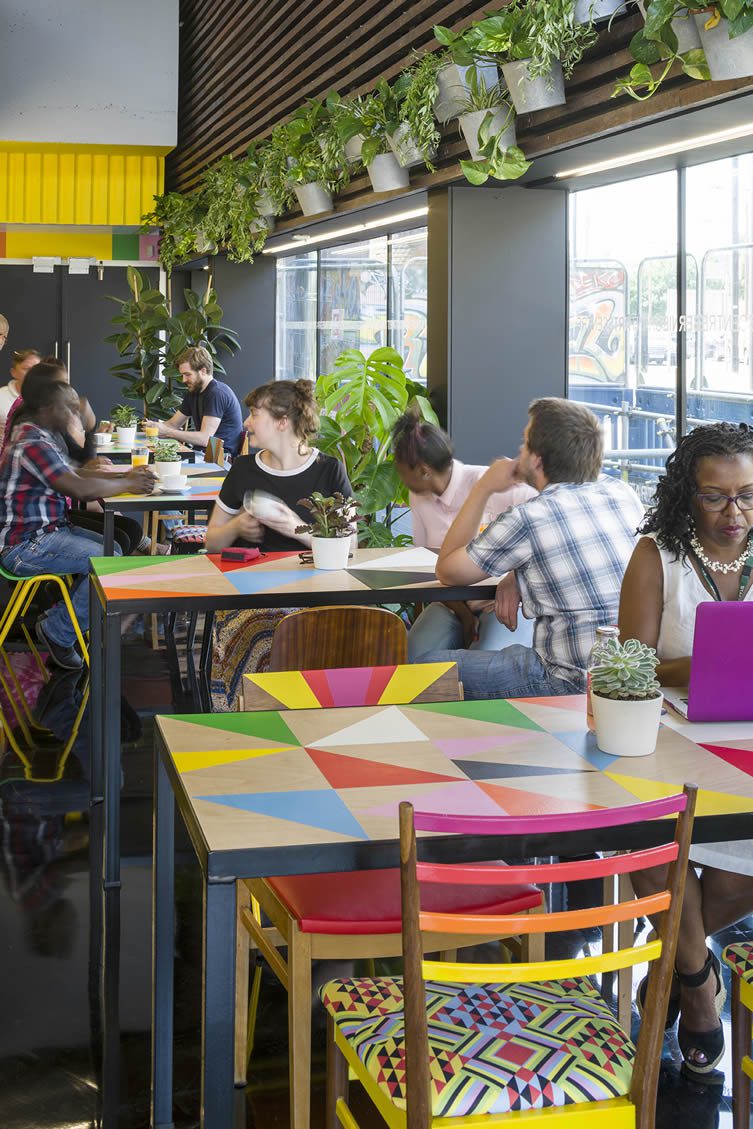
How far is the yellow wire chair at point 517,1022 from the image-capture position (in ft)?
5.28

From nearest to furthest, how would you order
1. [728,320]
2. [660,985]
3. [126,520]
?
1. [660,985]
2. [728,320]
3. [126,520]

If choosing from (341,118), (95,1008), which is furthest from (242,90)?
(95,1008)

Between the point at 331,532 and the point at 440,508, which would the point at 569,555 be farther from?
the point at 440,508

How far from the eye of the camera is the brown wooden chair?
123 inches

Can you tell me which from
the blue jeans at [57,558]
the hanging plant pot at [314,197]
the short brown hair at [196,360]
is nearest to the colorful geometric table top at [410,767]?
the blue jeans at [57,558]

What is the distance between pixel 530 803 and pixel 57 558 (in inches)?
184

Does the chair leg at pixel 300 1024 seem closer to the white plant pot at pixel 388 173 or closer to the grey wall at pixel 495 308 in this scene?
the grey wall at pixel 495 308

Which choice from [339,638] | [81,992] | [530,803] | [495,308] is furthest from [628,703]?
[495,308]

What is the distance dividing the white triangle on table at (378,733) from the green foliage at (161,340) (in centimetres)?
915

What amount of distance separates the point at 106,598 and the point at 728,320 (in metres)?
2.82

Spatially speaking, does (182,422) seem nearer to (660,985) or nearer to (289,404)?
(289,404)

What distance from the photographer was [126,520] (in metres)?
7.11

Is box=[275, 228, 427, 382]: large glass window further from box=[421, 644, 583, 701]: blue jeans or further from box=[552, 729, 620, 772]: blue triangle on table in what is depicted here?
box=[552, 729, 620, 772]: blue triangle on table

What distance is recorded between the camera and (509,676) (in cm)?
369
